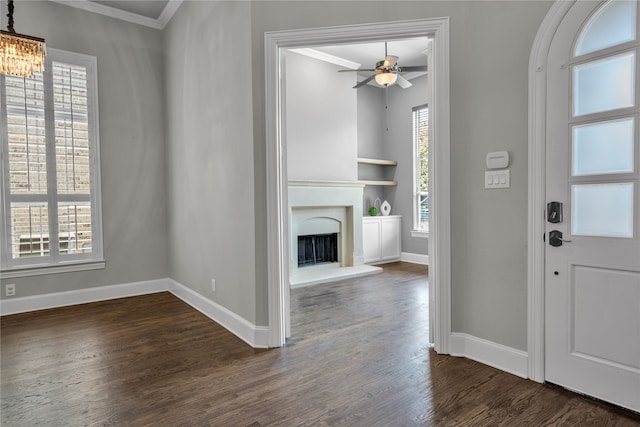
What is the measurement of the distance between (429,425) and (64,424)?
196cm

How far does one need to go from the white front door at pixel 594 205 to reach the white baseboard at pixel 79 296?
4.46m

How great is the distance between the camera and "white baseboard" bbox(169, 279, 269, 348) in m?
2.94

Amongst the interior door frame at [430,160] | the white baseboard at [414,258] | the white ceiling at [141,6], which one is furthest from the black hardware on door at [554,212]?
the white ceiling at [141,6]

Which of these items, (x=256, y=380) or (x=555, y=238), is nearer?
(x=555, y=238)

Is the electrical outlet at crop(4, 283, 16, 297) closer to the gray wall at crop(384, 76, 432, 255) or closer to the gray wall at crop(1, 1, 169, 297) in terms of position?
the gray wall at crop(1, 1, 169, 297)

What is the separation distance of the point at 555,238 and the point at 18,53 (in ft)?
Answer: 13.4

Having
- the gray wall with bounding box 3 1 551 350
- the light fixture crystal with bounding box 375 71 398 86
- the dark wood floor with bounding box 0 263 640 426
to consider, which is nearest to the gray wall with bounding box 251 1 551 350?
the gray wall with bounding box 3 1 551 350

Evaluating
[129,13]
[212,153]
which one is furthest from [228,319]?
[129,13]

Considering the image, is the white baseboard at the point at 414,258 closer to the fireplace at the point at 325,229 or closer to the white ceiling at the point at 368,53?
the fireplace at the point at 325,229

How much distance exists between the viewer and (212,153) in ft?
12.0

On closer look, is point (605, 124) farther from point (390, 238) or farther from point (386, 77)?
point (390, 238)

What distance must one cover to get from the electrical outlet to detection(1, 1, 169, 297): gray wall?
20 centimetres

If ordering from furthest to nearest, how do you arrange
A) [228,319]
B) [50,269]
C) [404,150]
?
[404,150]
[50,269]
[228,319]

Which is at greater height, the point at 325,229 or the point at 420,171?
the point at 420,171
